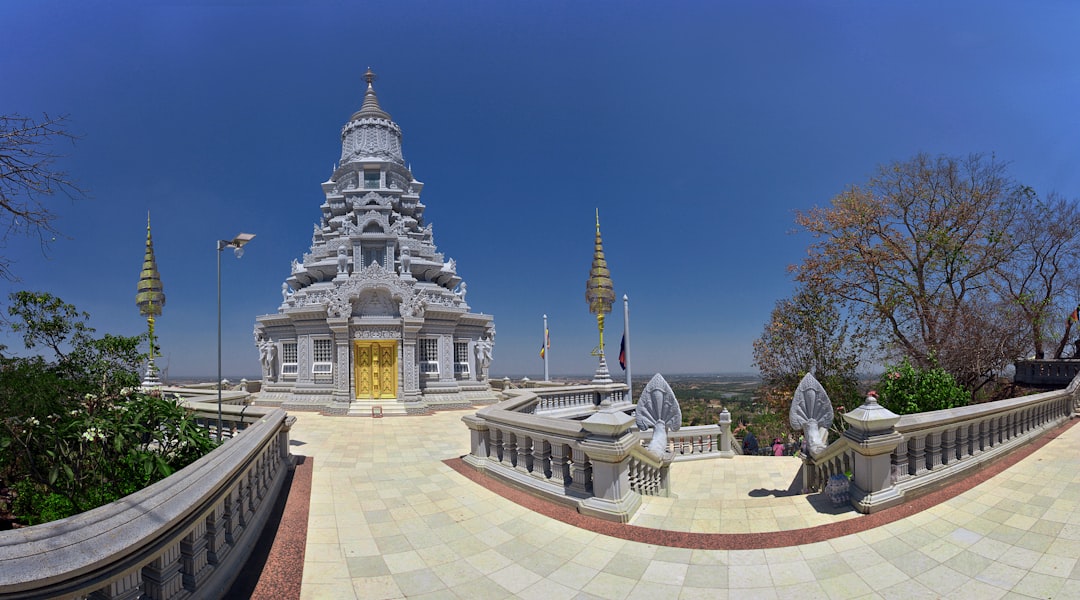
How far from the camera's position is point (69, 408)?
5.86 metres

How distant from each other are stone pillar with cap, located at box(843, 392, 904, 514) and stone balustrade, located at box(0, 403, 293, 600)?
289 inches

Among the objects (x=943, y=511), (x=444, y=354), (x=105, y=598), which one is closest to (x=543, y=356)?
(x=444, y=354)

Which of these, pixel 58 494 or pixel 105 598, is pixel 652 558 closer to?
pixel 105 598

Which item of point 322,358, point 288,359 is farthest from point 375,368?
point 288,359

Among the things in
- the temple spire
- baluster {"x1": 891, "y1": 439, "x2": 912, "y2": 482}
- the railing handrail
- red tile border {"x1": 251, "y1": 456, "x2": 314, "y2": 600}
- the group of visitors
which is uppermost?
the temple spire

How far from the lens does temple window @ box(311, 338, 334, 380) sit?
795 inches

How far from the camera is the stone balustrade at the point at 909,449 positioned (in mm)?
6355

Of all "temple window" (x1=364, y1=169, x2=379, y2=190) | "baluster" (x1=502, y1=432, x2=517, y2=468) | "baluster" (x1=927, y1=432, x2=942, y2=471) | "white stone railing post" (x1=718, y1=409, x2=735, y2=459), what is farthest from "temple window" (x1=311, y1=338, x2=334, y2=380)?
"baluster" (x1=927, y1=432, x2=942, y2=471)

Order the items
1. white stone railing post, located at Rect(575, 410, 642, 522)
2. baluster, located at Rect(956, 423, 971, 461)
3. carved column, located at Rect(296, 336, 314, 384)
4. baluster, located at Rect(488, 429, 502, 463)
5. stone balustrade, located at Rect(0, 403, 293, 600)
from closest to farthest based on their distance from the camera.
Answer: stone balustrade, located at Rect(0, 403, 293, 600)
white stone railing post, located at Rect(575, 410, 642, 522)
baluster, located at Rect(956, 423, 971, 461)
baluster, located at Rect(488, 429, 502, 463)
carved column, located at Rect(296, 336, 314, 384)

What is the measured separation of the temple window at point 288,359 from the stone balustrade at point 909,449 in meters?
20.5

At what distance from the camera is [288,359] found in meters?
21.8

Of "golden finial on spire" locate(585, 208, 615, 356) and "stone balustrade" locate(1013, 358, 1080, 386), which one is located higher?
"golden finial on spire" locate(585, 208, 615, 356)

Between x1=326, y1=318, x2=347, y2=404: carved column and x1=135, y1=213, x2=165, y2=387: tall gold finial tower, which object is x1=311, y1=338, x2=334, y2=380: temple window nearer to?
x1=326, y1=318, x2=347, y2=404: carved column

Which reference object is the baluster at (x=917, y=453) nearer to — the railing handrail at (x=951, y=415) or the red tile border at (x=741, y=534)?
the railing handrail at (x=951, y=415)
